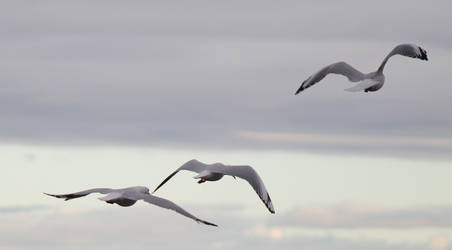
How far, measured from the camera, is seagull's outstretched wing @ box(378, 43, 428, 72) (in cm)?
5666

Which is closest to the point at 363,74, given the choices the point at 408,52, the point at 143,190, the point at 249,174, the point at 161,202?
the point at 408,52

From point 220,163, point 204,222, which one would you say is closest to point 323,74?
point 220,163

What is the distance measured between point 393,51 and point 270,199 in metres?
8.88

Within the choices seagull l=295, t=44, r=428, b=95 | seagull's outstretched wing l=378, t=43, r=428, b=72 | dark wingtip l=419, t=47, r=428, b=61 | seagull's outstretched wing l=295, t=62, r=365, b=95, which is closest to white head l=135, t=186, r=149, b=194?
seagull l=295, t=44, r=428, b=95

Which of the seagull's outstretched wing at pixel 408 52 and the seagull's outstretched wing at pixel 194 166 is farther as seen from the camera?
the seagull's outstretched wing at pixel 194 166

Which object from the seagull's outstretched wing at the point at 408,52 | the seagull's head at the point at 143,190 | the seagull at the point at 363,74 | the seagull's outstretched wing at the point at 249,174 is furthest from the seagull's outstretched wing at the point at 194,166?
the seagull's outstretched wing at the point at 408,52

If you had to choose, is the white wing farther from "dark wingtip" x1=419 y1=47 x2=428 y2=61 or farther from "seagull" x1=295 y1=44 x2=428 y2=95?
"dark wingtip" x1=419 y1=47 x2=428 y2=61

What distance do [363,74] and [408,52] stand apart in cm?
262


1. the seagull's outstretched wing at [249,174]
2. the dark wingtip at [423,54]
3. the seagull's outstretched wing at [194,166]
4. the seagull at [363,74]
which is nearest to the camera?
the seagull's outstretched wing at [249,174]

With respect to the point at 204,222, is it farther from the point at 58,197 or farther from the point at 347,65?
the point at 347,65

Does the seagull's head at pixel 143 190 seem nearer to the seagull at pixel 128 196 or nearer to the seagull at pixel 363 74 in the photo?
the seagull at pixel 128 196

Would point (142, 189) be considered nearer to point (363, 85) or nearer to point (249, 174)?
point (249, 174)

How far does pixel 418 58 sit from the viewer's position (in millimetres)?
56531

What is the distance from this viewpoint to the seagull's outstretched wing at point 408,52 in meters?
56.7
